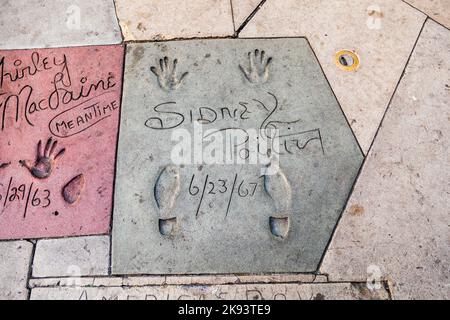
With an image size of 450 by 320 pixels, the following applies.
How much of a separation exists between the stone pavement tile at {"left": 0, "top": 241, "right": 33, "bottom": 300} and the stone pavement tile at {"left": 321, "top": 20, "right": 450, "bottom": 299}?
5.61 feet

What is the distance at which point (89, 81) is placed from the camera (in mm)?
2346

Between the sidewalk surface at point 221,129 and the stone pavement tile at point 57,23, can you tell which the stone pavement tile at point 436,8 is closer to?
the sidewalk surface at point 221,129

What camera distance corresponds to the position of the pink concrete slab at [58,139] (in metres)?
2.04

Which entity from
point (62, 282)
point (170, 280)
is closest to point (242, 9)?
point (170, 280)

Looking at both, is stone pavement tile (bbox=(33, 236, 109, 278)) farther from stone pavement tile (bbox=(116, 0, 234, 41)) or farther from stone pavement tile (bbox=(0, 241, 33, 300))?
stone pavement tile (bbox=(116, 0, 234, 41))

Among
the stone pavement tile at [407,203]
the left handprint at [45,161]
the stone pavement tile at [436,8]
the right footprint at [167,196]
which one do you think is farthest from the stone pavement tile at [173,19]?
the stone pavement tile at [436,8]

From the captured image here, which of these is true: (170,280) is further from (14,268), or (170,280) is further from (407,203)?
(407,203)

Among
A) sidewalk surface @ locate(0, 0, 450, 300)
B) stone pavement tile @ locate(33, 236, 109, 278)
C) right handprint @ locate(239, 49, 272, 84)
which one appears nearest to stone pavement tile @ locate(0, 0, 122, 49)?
sidewalk surface @ locate(0, 0, 450, 300)

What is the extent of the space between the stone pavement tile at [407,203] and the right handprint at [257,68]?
879 mm

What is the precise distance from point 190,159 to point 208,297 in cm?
82
